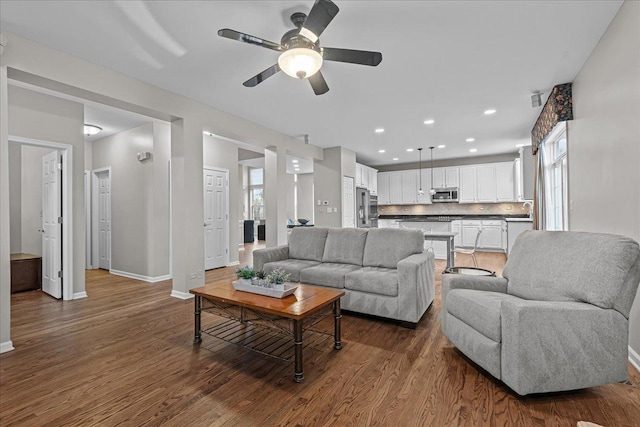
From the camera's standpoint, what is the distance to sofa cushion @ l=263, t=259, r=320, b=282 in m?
3.62

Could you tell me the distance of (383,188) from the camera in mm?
9641

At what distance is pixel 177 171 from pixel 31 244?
9.97 feet

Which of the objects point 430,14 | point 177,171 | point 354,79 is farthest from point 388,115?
point 177,171

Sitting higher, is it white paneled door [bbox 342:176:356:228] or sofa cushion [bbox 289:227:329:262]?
white paneled door [bbox 342:176:356:228]

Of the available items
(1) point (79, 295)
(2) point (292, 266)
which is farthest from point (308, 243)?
(1) point (79, 295)

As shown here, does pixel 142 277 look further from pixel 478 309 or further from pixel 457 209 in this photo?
pixel 457 209

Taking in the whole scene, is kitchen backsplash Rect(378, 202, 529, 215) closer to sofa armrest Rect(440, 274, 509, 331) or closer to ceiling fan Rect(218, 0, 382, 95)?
sofa armrest Rect(440, 274, 509, 331)

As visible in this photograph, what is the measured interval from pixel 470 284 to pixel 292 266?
197cm

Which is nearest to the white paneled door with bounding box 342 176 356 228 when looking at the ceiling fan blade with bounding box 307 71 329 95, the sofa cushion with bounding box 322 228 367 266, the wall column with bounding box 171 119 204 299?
the sofa cushion with bounding box 322 228 367 266

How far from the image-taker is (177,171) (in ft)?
13.3

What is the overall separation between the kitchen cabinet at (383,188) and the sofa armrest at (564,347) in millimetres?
7886

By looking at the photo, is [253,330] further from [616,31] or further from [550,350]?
[616,31]

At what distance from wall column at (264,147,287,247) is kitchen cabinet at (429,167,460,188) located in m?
5.10

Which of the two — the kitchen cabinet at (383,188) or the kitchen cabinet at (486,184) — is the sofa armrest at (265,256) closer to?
the kitchen cabinet at (383,188)
